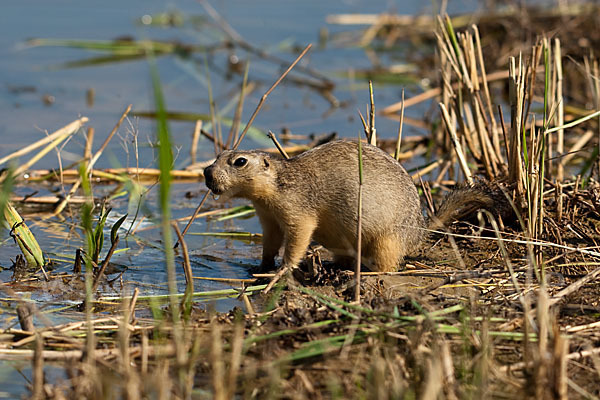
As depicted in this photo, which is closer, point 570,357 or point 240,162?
point 570,357

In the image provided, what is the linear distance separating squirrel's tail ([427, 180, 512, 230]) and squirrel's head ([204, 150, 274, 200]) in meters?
1.09

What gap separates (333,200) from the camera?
5.41m

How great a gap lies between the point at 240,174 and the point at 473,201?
59.7 inches

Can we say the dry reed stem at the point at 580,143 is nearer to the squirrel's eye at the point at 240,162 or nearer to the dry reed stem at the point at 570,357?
the squirrel's eye at the point at 240,162

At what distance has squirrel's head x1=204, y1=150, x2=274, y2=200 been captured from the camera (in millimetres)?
5145

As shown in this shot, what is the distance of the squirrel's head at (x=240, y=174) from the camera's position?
5.14 meters

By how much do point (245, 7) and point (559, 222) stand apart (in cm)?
918

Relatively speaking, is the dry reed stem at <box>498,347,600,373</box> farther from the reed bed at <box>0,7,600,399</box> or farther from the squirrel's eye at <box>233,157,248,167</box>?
the squirrel's eye at <box>233,157,248,167</box>

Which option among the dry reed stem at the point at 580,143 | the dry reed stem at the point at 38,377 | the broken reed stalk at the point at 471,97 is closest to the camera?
the dry reed stem at the point at 38,377

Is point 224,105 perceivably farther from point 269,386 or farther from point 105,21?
point 269,386

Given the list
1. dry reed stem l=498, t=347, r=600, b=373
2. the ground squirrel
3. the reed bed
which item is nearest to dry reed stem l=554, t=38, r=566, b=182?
the reed bed

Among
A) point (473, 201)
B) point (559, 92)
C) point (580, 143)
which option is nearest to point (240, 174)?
point (473, 201)

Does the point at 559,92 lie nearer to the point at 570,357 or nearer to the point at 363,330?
the point at 570,357

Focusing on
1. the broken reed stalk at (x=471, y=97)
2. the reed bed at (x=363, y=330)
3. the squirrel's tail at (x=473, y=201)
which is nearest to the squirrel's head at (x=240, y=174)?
the reed bed at (x=363, y=330)
